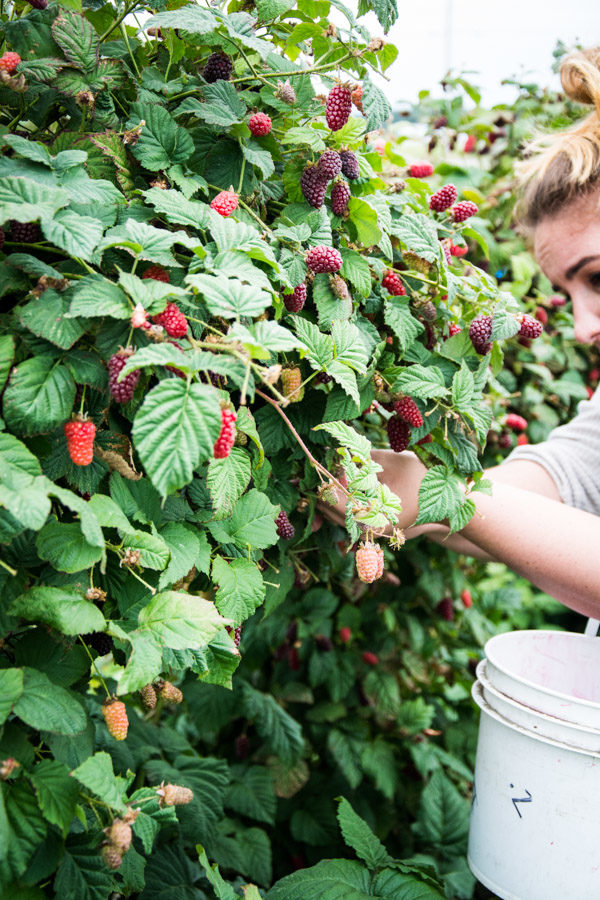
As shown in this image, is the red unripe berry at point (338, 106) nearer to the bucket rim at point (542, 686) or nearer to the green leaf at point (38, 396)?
the green leaf at point (38, 396)

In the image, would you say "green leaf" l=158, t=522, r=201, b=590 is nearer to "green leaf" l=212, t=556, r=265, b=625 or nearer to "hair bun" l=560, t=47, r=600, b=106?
"green leaf" l=212, t=556, r=265, b=625

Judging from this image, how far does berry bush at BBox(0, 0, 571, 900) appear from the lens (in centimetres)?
66

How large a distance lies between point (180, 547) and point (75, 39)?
0.63 meters

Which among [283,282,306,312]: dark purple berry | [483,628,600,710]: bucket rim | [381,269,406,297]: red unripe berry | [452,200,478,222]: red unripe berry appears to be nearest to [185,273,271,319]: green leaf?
[283,282,306,312]: dark purple berry

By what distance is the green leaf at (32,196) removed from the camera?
652mm

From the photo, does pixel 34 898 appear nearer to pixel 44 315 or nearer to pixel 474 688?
pixel 44 315

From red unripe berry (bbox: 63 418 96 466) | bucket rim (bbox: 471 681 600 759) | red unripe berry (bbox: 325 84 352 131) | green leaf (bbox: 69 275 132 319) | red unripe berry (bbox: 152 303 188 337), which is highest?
red unripe berry (bbox: 325 84 352 131)

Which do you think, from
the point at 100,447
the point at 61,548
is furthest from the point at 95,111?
the point at 61,548

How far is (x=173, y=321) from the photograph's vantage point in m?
0.68

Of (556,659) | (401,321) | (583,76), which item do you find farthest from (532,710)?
(583,76)

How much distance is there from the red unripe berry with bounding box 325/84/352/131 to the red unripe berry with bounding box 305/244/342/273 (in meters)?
0.16

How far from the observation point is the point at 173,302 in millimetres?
740

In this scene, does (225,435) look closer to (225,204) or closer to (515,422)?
(225,204)

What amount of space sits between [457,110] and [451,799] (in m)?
2.05
